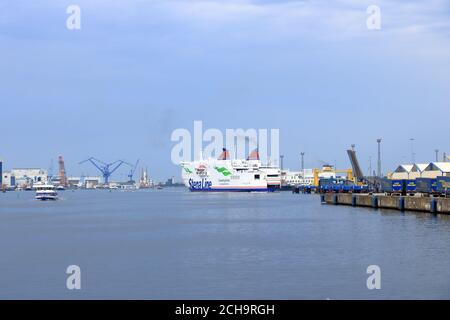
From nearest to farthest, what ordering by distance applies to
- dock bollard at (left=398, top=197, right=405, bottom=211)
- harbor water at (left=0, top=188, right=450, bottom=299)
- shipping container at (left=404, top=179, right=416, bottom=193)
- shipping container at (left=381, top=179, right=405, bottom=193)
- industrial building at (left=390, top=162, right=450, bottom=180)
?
harbor water at (left=0, top=188, right=450, bottom=299) < dock bollard at (left=398, top=197, right=405, bottom=211) < shipping container at (left=404, top=179, right=416, bottom=193) < shipping container at (left=381, top=179, right=405, bottom=193) < industrial building at (left=390, top=162, right=450, bottom=180)

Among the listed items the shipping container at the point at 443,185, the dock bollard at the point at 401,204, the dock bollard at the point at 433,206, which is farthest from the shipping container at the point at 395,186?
the dock bollard at the point at 433,206

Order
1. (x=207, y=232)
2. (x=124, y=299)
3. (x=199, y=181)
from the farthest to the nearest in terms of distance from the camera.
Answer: (x=199, y=181) → (x=207, y=232) → (x=124, y=299)

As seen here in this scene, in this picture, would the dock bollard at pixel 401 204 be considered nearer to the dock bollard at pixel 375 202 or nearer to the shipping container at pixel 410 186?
the dock bollard at pixel 375 202

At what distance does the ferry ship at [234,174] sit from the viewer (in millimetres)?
155875

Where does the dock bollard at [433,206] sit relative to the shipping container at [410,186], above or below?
below

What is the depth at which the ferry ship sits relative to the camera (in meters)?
156

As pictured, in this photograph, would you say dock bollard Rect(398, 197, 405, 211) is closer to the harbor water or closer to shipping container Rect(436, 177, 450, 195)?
shipping container Rect(436, 177, 450, 195)

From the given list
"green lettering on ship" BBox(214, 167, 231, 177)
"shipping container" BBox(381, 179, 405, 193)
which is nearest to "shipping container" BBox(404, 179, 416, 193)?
"shipping container" BBox(381, 179, 405, 193)

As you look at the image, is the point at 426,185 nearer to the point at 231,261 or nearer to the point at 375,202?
the point at 375,202

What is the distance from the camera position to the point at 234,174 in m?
156

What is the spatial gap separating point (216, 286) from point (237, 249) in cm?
1114
